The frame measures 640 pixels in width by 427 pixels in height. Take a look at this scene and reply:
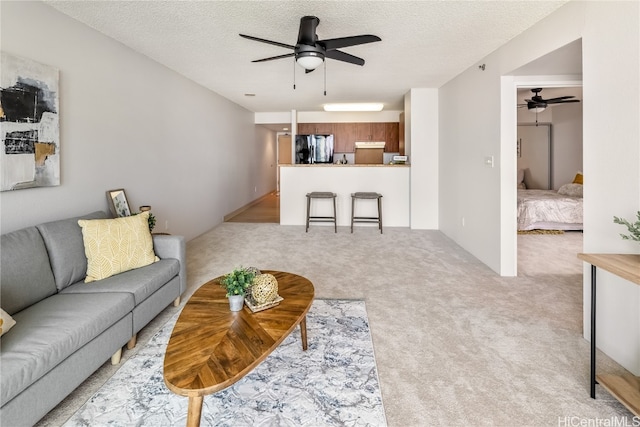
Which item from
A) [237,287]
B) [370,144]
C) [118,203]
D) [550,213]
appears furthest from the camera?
[370,144]

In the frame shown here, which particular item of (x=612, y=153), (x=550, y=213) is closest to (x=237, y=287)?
(x=612, y=153)

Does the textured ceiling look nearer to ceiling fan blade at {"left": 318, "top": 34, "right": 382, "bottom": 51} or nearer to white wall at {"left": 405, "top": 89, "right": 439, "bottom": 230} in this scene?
ceiling fan blade at {"left": 318, "top": 34, "right": 382, "bottom": 51}

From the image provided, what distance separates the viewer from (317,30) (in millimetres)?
3215

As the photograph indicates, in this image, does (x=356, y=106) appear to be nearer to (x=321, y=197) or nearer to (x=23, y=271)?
(x=321, y=197)

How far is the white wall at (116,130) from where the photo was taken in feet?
8.08

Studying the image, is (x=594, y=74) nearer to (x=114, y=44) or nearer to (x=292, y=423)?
(x=292, y=423)

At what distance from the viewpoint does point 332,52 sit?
3.09m

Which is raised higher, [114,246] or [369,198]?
[369,198]

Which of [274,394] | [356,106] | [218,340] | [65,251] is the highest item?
[356,106]

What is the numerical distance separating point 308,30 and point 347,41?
327 mm

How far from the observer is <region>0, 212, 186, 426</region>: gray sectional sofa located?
1398 mm

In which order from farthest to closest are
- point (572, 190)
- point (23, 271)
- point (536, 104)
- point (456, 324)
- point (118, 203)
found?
point (572, 190)
point (536, 104)
point (118, 203)
point (456, 324)
point (23, 271)

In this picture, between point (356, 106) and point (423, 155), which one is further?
point (356, 106)

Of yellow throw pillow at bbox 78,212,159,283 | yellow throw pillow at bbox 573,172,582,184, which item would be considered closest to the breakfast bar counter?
yellow throw pillow at bbox 573,172,582,184
